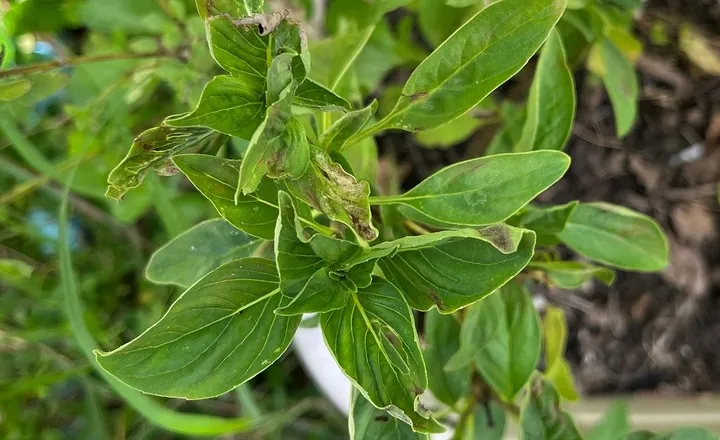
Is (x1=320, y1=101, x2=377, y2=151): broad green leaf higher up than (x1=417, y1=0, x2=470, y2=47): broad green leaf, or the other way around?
(x1=320, y1=101, x2=377, y2=151): broad green leaf

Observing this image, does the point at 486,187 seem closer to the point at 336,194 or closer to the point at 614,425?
the point at 336,194

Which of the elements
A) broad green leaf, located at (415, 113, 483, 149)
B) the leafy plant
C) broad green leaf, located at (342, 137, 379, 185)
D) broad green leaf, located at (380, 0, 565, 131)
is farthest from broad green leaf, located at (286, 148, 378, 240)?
broad green leaf, located at (415, 113, 483, 149)

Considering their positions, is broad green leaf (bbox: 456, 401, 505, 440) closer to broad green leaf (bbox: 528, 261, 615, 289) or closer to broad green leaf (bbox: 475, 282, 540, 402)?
broad green leaf (bbox: 475, 282, 540, 402)

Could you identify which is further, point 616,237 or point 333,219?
point 616,237

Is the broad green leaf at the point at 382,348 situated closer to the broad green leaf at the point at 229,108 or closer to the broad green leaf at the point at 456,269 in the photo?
the broad green leaf at the point at 456,269

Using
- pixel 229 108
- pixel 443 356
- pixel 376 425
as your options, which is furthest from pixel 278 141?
pixel 443 356

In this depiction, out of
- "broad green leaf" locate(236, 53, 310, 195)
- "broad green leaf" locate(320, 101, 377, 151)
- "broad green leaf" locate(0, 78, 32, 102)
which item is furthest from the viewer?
"broad green leaf" locate(0, 78, 32, 102)
